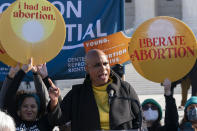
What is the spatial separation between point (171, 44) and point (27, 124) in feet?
5.48

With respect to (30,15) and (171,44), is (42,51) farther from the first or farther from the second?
(171,44)

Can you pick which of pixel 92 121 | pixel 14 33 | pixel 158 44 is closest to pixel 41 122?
pixel 92 121

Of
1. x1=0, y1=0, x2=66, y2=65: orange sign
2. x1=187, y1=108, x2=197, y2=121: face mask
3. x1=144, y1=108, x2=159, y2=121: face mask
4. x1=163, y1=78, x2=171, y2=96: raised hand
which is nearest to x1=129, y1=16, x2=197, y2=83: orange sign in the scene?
x1=163, y1=78, x2=171, y2=96: raised hand

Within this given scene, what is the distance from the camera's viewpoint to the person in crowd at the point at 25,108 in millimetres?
3792

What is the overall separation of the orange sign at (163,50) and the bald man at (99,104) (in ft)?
3.05

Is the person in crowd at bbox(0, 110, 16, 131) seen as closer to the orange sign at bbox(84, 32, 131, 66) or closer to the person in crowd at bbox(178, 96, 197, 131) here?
the person in crowd at bbox(178, 96, 197, 131)

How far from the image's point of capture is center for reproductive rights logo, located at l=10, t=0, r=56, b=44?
4.09 m

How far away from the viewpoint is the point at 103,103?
345 centimetres

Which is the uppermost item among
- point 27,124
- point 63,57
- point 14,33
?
point 14,33

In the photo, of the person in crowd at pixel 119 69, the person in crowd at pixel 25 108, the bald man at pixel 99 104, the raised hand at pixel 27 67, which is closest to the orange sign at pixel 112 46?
the person in crowd at pixel 119 69

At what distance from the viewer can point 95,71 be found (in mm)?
3451

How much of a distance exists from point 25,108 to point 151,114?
127 cm

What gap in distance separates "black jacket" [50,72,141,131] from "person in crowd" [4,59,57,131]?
1.02ft

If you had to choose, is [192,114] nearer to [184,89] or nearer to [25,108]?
[25,108]
